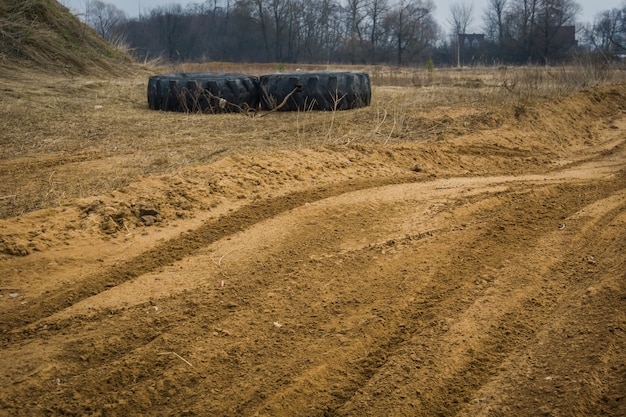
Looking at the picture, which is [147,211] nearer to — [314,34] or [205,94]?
[205,94]

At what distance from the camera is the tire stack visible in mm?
11625

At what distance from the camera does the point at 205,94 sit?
11.6 metres

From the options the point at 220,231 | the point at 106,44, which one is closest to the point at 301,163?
the point at 220,231

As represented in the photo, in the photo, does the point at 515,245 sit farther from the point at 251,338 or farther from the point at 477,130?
the point at 477,130

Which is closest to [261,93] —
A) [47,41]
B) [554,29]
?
[47,41]

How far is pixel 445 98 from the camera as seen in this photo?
13.0m

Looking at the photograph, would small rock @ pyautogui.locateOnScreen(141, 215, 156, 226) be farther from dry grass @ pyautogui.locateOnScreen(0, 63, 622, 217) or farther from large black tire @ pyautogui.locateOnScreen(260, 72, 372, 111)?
large black tire @ pyautogui.locateOnScreen(260, 72, 372, 111)

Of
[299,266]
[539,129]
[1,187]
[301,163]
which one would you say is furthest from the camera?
[539,129]

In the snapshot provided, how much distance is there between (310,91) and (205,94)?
1.99 metres

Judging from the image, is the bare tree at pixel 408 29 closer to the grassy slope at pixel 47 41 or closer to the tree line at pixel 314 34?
the tree line at pixel 314 34

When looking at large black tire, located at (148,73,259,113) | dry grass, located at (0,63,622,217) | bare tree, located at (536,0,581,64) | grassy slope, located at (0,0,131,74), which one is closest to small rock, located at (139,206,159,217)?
dry grass, located at (0,63,622,217)

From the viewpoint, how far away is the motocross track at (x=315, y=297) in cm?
Answer: 318

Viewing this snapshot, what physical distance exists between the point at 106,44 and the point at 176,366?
65.4 ft

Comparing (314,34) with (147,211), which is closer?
(147,211)
